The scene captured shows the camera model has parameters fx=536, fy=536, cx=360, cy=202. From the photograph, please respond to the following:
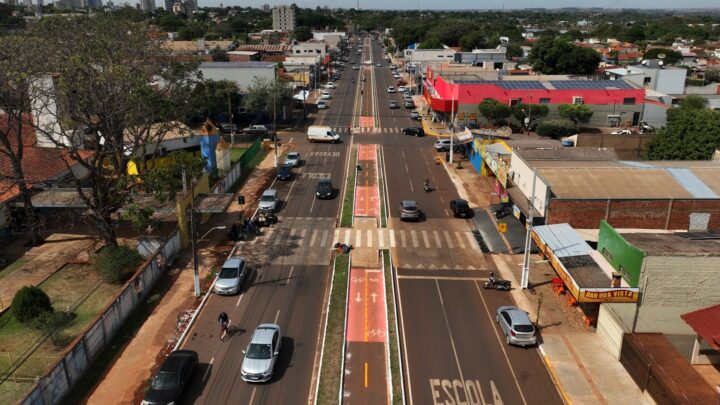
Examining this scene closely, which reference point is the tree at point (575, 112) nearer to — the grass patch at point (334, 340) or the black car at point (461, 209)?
the black car at point (461, 209)

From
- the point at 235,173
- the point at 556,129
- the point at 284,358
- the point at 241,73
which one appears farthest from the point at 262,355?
the point at 241,73

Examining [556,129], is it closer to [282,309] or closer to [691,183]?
[691,183]

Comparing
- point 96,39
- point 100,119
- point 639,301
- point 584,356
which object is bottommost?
point 584,356

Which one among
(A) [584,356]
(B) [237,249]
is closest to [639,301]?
(A) [584,356]

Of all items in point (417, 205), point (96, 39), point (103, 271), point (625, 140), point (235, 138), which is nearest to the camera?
point (103, 271)

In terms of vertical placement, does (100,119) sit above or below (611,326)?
above

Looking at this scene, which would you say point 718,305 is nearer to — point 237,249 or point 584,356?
point 584,356
